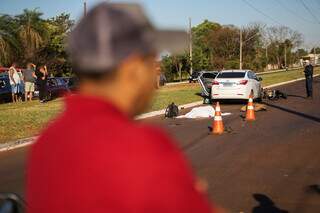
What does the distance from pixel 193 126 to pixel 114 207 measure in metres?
13.3

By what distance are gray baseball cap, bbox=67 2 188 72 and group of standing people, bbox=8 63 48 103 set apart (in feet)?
71.3

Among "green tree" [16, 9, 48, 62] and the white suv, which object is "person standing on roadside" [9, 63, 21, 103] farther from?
"green tree" [16, 9, 48, 62]

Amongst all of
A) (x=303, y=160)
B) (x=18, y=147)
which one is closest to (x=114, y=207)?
(x=303, y=160)

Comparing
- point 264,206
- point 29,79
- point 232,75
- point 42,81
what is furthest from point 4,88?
point 264,206

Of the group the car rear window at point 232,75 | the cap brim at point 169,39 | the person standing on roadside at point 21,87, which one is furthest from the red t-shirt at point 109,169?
the person standing on roadside at point 21,87

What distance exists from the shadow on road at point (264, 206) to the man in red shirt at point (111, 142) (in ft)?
15.7

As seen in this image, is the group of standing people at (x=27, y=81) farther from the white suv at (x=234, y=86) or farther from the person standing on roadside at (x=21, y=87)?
the white suv at (x=234, y=86)

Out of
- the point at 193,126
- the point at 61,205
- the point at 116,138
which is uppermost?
the point at 116,138

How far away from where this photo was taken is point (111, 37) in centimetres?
146

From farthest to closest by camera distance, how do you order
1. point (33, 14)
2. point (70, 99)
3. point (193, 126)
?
point (33, 14) → point (193, 126) → point (70, 99)

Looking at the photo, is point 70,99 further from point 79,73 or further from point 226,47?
point 226,47

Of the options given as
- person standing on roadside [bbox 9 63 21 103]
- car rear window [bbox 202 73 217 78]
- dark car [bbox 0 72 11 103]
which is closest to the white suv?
car rear window [bbox 202 73 217 78]

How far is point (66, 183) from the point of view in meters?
1.40

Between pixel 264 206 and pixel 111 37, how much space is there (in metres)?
5.21
